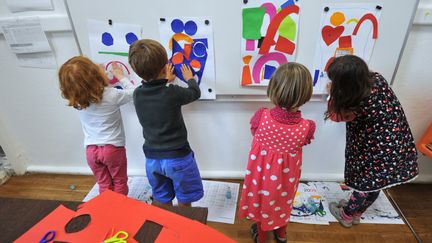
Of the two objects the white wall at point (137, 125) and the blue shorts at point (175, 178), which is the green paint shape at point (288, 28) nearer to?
the white wall at point (137, 125)

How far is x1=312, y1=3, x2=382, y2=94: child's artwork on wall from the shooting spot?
114cm

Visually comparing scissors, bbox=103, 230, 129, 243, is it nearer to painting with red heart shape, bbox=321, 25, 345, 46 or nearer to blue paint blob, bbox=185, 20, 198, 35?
blue paint blob, bbox=185, 20, 198, 35

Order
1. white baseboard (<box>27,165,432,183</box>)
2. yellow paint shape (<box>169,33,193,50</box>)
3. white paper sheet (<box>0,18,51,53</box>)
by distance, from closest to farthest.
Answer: yellow paint shape (<box>169,33,193,50</box>)
white paper sheet (<box>0,18,51,53</box>)
white baseboard (<box>27,165,432,183</box>)

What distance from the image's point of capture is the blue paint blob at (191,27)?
1.23 metres

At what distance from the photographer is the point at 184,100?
1.10 m

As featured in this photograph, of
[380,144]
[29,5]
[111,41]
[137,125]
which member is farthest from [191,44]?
[380,144]

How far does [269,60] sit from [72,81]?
3.12 feet

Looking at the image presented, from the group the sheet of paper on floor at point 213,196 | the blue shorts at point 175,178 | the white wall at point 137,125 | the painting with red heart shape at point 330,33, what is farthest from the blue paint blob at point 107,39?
the painting with red heart shape at point 330,33

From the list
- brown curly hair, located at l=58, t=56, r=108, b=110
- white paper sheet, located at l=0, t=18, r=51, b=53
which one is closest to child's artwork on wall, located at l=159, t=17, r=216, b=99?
brown curly hair, located at l=58, t=56, r=108, b=110

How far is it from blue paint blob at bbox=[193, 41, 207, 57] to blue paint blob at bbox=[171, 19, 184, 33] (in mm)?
106

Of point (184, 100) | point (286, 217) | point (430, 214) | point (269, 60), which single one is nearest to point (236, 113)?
point (269, 60)

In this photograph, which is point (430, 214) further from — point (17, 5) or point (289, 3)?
point (17, 5)

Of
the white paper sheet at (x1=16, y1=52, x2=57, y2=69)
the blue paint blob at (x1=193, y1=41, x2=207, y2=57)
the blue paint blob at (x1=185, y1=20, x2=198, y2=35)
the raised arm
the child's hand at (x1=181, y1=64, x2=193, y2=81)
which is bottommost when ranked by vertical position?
the raised arm

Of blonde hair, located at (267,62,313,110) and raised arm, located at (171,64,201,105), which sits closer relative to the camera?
blonde hair, located at (267,62,313,110)
